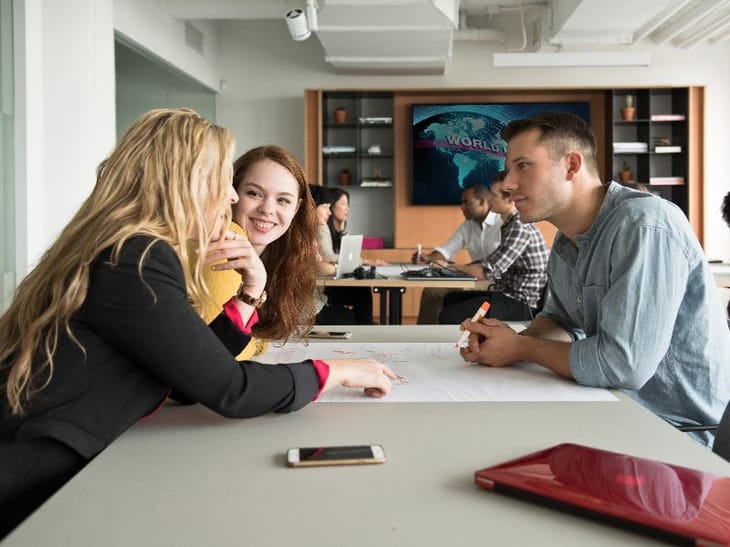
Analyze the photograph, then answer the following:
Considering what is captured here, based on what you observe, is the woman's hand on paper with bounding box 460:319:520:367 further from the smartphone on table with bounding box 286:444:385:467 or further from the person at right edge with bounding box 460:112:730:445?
the smartphone on table with bounding box 286:444:385:467

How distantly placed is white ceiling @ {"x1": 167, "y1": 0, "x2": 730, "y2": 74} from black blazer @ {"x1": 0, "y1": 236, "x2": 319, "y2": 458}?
520 centimetres

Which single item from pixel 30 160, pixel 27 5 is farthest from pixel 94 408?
pixel 27 5

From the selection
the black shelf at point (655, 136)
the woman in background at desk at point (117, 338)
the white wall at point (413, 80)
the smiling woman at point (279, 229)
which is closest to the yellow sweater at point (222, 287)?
the smiling woman at point (279, 229)

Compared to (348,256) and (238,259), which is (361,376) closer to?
(238,259)

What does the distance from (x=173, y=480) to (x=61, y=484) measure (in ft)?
0.70

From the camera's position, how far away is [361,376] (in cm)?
143

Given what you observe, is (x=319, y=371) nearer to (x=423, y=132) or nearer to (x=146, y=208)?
(x=146, y=208)

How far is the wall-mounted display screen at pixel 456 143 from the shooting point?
27.6 feet

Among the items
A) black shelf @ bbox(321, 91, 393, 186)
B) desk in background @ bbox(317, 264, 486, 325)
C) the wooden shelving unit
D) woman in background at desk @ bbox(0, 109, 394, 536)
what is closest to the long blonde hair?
woman in background at desk @ bbox(0, 109, 394, 536)

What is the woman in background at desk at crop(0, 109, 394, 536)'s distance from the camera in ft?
3.66

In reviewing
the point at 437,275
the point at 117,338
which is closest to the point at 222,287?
the point at 117,338

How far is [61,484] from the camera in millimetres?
1090

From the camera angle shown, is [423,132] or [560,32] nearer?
[560,32]

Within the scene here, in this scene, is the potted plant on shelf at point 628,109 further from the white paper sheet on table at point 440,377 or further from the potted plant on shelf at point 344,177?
the white paper sheet on table at point 440,377
